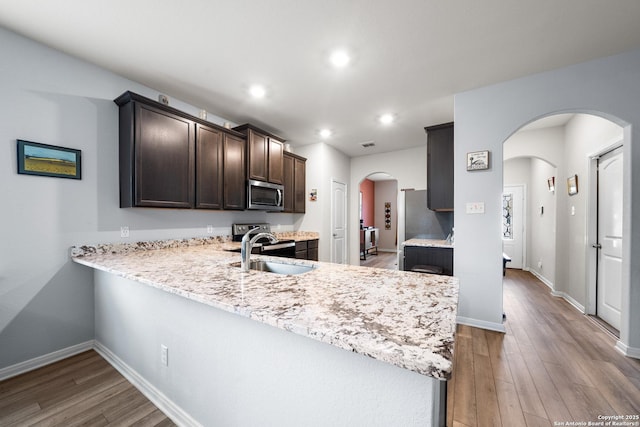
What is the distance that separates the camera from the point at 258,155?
3.56m

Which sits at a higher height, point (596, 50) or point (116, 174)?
point (596, 50)

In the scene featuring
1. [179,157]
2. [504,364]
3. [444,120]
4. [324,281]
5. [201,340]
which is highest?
[444,120]

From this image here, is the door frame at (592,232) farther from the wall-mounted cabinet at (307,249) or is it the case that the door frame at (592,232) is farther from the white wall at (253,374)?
the white wall at (253,374)

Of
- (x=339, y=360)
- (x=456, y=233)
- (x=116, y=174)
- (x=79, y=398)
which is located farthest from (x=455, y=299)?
→ (x=116, y=174)

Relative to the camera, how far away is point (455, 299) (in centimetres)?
101

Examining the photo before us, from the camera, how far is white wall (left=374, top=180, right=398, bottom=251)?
9.30 meters

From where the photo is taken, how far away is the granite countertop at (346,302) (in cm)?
63

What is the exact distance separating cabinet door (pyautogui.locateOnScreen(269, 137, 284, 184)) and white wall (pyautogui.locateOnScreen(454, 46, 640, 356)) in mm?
2480

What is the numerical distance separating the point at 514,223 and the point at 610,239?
10.4 ft

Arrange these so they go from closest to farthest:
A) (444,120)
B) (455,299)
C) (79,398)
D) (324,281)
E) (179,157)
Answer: (455,299) < (324,281) < (79,398) < (179,157) < (444,120)

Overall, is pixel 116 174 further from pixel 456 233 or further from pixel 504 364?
pixel 504 364

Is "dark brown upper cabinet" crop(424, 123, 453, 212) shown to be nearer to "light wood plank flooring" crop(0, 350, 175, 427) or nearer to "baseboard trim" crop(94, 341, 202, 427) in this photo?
"baseboard trim" crop(94, 341, 202, 427)

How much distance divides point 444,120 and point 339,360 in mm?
3772

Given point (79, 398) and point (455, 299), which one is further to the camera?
point (79, 398)
